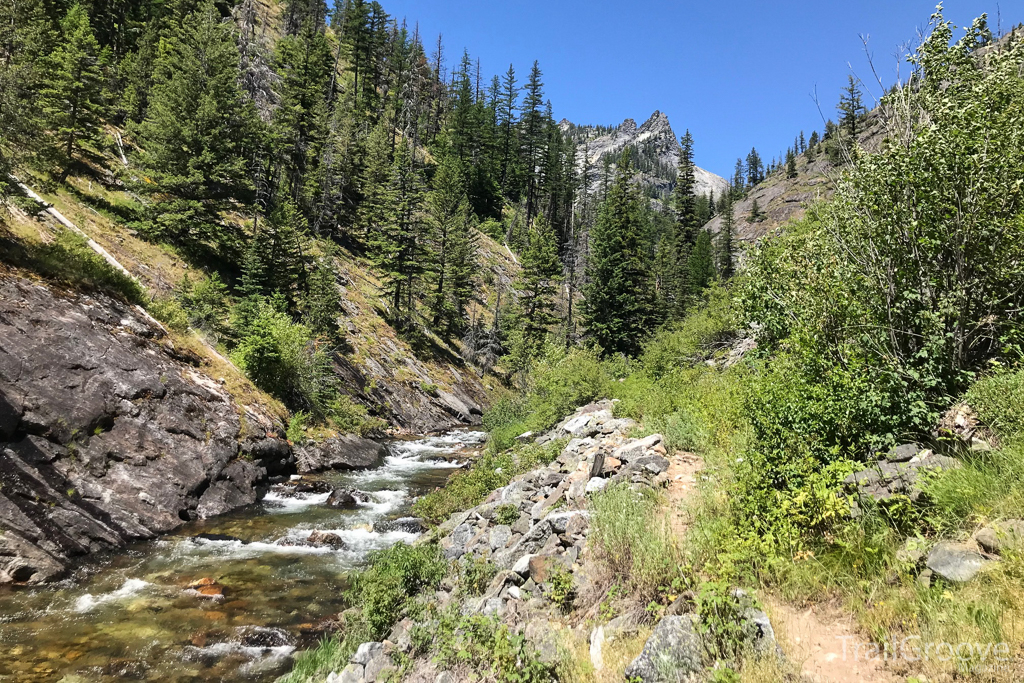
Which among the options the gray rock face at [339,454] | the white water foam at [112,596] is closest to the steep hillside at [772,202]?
the gray rock face at [339,454]

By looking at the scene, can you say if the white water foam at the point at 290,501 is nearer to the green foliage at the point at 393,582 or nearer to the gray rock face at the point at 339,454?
the gray rock face at the point at 339,454

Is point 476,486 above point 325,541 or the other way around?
above

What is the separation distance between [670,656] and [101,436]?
15.2 m

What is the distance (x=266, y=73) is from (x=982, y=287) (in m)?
75.1

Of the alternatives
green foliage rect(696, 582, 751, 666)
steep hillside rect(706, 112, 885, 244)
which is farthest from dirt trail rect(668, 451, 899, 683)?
steep hillside rect(706, 112, 885, 244)

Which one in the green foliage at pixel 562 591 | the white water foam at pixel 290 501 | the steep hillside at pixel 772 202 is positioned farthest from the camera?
the steep hillside at pixel 772 202

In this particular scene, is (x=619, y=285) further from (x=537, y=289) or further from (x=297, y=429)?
(x=297, y=429)

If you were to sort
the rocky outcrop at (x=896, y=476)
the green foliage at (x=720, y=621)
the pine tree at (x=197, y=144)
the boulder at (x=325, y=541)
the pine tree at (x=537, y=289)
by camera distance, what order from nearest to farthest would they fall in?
the green foliage at (x=720, y=621) < the rocky outcrop at (x=896, y=476) < the boulder at (x=325, y=541) < the pine tree at (x=197, y=144) < the pine tree at (x=537, y=289)

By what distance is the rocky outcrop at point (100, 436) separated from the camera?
10.8 m

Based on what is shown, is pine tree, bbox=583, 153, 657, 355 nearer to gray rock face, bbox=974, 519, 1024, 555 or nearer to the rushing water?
the rushing water

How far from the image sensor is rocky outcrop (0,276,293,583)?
35.6 feet

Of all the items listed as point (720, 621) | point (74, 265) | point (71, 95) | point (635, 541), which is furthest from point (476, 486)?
point (71, 95)

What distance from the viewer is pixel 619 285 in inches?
1513

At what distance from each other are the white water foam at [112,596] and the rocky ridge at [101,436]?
1160 mm
